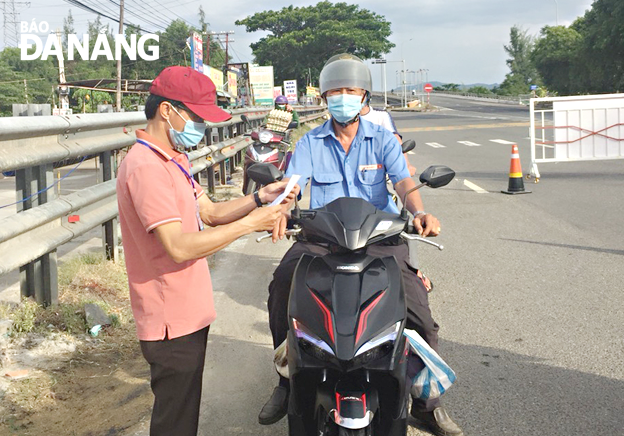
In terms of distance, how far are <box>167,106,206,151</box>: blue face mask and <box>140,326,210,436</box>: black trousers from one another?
743mm

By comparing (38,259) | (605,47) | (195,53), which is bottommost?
(38,259)

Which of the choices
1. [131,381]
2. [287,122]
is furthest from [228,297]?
[287,122]

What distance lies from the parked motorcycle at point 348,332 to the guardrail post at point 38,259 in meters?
2.33

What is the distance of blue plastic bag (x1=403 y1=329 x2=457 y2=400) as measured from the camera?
335cm

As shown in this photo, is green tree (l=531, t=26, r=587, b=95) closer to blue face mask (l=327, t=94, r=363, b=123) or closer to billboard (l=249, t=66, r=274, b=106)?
billboard (l=249, t=66, r=274, b=106)

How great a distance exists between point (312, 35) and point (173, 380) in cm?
8480

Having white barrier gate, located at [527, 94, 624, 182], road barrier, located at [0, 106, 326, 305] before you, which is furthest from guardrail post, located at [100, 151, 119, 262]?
white barrier gate, located at [527, 94, 624, 182]

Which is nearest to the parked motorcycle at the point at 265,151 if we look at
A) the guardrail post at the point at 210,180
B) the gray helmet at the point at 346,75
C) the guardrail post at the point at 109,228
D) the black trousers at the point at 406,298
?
the guardrail post at the point at 210,180

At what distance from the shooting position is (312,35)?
84.9 metres

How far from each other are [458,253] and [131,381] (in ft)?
14.5

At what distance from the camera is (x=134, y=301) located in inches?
112

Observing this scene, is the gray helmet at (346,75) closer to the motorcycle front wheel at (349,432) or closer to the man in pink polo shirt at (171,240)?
the man in pink polo shirt at (171,240)

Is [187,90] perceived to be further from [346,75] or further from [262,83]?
[262,83]

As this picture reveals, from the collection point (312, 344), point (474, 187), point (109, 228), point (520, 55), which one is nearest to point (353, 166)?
point (312, 344)
